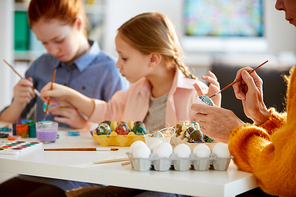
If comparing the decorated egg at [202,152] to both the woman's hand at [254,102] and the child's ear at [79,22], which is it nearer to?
the woman's hand at [254,102]

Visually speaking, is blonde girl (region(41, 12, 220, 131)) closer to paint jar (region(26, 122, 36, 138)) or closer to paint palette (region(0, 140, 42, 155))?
paint jar (region(26, 122, 36, 138))

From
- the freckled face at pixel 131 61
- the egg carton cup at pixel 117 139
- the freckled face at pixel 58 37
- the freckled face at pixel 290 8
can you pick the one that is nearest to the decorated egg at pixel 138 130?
the egg carton cup at pixel 117 139

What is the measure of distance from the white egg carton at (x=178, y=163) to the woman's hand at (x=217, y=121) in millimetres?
147

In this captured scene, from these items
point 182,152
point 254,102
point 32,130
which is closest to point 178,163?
point 182,152

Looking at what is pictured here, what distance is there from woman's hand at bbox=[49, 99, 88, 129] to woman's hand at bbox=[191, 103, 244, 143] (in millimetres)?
850

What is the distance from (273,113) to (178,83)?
2.17 feet

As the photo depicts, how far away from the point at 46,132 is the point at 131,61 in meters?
0.59

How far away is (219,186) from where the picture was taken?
82cm

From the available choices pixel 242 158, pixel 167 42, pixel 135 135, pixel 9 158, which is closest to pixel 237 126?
pixel 242 158

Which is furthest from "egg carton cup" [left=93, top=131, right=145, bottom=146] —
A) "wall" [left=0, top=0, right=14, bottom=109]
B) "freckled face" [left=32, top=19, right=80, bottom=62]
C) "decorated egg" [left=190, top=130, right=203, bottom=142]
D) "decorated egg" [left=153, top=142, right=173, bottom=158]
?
"wall" [left=0, top=0, right=14, bottom=109]

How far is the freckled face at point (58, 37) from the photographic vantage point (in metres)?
2.00

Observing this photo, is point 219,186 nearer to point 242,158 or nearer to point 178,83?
point 242,158

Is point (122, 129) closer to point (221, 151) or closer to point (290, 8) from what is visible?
point (221, 151)

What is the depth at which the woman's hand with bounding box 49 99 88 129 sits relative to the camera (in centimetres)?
182
